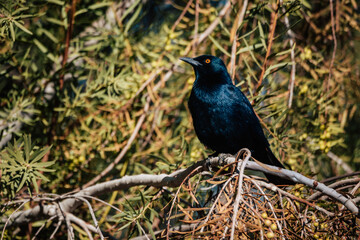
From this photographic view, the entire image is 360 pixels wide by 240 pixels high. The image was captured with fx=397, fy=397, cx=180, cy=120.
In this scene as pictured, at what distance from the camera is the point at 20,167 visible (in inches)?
79.2

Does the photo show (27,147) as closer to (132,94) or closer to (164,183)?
(164,183)

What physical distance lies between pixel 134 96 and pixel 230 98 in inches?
27.3

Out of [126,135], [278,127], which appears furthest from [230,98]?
[126,135]

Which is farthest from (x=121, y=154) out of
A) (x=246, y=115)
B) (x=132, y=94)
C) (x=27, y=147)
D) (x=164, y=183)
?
(x=246, y=115)

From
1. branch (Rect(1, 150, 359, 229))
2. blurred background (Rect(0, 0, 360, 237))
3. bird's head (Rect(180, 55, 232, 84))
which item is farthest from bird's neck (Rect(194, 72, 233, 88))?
branch (Rect(1, 150, 359, 229))

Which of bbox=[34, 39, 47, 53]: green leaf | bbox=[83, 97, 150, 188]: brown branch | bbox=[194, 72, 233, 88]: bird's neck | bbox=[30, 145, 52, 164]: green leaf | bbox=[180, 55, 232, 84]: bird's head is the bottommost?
bbox=[83, 97, 150, 188]: brown branch

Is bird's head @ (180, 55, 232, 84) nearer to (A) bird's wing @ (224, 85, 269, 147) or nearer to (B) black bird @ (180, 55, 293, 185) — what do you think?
(B) black bird @ (180, 55, 293, 185)

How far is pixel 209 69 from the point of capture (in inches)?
121

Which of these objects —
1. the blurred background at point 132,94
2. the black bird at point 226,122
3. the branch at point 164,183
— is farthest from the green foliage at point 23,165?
the black bird at point 226,122

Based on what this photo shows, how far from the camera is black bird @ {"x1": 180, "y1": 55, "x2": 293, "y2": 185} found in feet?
9.26

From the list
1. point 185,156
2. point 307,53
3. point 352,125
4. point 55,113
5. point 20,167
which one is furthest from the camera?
point 352,125

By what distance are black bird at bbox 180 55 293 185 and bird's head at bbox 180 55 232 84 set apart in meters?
0.14

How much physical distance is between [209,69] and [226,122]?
494mm

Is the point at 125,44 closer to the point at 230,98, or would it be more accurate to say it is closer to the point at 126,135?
the point at 126,135
